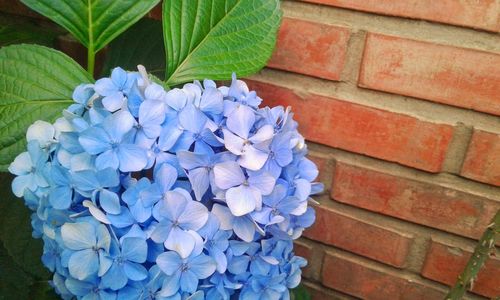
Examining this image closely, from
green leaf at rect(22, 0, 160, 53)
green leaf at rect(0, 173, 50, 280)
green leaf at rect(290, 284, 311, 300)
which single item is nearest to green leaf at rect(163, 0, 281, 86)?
green leaf at rect(22, 0, 160, 53)

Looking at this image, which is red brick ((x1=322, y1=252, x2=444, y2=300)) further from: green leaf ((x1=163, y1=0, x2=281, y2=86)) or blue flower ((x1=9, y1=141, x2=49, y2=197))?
blue flower ((x1=9, y1=141, x2=49, y2=197))

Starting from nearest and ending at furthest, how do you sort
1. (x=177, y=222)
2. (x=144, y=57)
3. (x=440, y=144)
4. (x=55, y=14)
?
1. (x=177, y=222)
2. (x=55, y=14)
3. (x=440, y=144)
4. (x=144, y=57)

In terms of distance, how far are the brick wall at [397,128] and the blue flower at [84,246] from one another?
525 mm

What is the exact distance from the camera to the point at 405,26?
840 millimetres

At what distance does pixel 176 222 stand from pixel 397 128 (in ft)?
1.68

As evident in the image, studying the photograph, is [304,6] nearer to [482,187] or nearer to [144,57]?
[144,57]

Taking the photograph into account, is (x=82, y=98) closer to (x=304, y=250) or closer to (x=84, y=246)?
(x=84, y=246)

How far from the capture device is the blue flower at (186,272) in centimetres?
54

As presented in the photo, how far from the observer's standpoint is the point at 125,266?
552 millimetres

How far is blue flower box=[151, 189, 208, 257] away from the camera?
54 centimetres

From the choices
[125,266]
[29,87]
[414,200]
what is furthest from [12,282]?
[414,200]

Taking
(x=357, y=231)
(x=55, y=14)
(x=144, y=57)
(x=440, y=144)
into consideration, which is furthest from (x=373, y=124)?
(x=55, y=14)

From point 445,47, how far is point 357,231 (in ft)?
1.32

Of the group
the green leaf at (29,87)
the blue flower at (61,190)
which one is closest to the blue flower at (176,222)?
the blue flower at (61,190)
